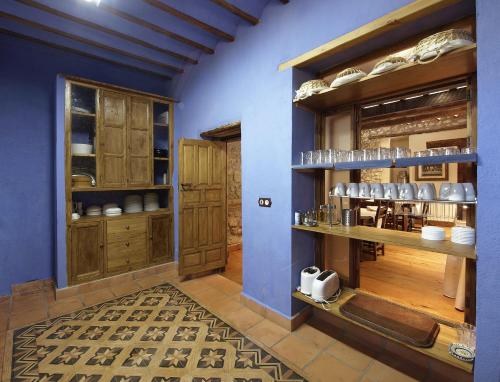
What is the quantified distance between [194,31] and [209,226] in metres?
2.53

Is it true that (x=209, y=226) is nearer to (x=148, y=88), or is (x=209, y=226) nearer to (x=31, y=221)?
(x=31, y=221)

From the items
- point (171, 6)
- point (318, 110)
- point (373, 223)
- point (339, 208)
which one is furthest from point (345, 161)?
point (373, 223)

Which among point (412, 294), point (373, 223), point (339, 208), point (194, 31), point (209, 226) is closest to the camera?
point (339, 208)

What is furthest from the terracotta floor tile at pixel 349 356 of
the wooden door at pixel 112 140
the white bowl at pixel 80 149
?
the white bowl at pixel 80 149

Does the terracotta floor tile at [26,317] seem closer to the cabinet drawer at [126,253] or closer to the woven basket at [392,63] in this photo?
the cabinet drawer at [126,253]

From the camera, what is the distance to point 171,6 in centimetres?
239

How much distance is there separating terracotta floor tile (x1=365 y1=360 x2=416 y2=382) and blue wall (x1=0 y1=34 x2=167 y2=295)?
12.7ft

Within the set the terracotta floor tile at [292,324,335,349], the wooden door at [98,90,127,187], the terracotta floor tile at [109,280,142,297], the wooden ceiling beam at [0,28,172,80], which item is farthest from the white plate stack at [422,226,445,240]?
the wooden ceiling beam at [0,28,172,80]

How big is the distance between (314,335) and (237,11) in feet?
10.5

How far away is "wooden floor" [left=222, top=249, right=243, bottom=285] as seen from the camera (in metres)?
3.57

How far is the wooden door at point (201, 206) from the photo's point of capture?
3.32 metres

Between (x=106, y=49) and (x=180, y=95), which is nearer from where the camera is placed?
(x=106, y=49)

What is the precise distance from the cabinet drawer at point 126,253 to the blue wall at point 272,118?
1.68 meters

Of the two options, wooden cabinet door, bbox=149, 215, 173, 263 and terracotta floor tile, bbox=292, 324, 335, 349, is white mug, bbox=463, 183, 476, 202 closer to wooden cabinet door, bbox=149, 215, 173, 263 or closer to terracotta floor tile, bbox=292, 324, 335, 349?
terracotta floor tile, bbox=292, 324, 335, 349
